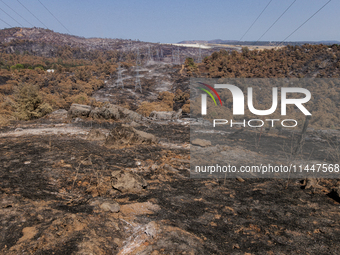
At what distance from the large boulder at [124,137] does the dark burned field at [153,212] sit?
74.2 inches

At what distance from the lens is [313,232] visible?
3592mm

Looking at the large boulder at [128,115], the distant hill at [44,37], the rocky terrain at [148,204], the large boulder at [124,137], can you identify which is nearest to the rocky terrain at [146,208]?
the rocky terrain at [148,204]

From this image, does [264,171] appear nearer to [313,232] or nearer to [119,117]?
[313,232]

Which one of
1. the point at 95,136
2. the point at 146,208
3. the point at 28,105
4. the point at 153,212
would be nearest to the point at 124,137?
the point at 95,136

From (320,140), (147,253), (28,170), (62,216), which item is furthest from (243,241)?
(320,140)

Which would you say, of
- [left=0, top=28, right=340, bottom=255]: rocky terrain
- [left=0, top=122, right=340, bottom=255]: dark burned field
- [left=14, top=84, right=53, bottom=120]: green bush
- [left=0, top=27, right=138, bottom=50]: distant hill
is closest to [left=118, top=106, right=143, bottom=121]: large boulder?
[left=14, top=84, right=53, bottom=120]: green bush

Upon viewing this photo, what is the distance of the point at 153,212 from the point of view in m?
3.96

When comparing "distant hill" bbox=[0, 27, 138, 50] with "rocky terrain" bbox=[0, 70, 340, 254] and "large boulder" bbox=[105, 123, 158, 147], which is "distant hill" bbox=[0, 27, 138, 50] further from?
"rocky terrain" bbox=[0, 70, 340, 254]

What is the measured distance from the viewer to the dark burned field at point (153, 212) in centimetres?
295

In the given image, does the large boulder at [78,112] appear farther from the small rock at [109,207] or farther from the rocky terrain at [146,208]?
the small rock at [109,207]

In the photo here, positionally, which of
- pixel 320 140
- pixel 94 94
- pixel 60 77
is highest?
pixel 60 77

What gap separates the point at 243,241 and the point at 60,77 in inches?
1792

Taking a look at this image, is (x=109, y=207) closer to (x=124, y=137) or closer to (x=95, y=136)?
(x=124, y=137)

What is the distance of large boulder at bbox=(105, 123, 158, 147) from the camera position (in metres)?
8.74
